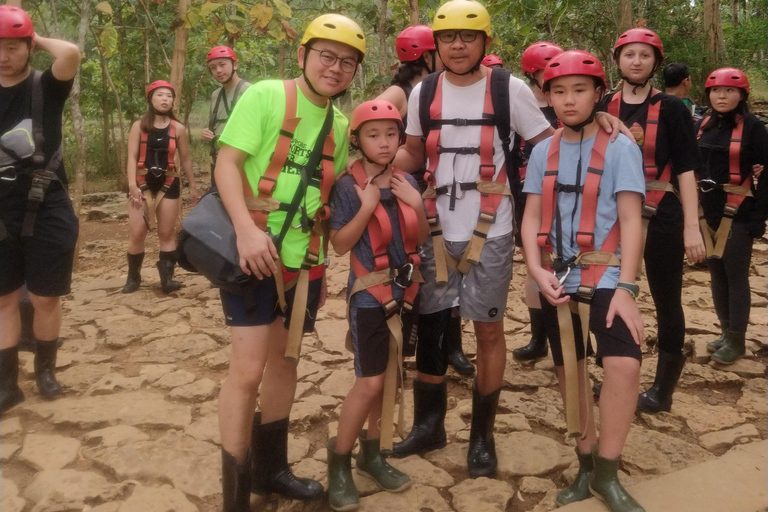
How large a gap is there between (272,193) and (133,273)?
4.94 meters

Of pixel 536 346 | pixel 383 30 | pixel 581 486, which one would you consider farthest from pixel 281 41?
pixel 581 486

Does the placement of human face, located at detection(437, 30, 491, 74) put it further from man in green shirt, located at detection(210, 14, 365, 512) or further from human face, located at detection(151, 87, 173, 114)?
human face, located at detection(151, 87, 173, 114)

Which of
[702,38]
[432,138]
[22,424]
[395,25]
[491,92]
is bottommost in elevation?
[22,424]

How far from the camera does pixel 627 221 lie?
2.81 m

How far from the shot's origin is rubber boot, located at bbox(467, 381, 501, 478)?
345 cm

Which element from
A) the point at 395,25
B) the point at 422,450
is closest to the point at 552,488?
the point at 422,450

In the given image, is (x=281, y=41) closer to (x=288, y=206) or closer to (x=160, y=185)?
(x=160, y=185)

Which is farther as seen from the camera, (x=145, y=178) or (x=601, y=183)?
(x=145, y=178)

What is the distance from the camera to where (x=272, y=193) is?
2756mm

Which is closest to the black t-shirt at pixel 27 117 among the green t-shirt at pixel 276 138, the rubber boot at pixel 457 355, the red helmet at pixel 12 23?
the red helmet at pixel 12 23

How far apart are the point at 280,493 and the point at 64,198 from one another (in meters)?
2.50

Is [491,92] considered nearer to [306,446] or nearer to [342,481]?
[342,481]

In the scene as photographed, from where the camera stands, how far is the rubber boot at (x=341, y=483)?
3.08 meters

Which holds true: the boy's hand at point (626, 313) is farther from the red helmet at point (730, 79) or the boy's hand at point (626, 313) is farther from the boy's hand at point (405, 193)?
the red helmet at point (730, 79)
